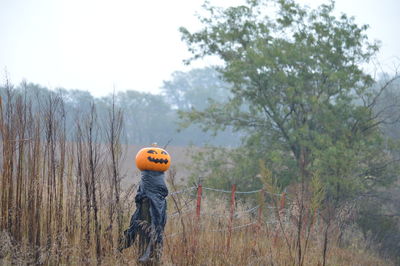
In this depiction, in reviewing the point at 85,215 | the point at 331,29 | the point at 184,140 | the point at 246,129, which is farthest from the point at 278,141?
the point at 184,140

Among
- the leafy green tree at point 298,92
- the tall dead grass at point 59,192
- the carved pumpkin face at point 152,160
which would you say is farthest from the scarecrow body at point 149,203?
the leafy green tree at point 298,92

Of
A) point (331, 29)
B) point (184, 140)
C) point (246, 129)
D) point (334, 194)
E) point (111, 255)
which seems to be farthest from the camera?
point (184, 140)

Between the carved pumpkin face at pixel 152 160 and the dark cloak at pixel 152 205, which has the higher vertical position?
the carved pumpkin face at pixel 152 160

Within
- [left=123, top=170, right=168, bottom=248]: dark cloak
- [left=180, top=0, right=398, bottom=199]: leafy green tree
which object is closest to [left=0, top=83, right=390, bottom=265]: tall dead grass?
[left=123, top=170, right=168, bottom=248]: dark cloak

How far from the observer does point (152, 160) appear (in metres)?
5.34

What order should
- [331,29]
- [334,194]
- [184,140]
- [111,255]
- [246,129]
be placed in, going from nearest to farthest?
[111,255], [334,194], [331,29], [246,129], [184,140]

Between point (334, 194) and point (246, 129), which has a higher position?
point (246, 129)

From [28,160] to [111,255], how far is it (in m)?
1.25

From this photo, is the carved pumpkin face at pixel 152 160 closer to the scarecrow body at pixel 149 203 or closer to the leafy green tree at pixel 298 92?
the scarecrow body at pixel 149 203

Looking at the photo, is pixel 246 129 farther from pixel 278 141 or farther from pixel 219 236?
pixel 219 236

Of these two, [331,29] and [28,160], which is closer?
[28,160]

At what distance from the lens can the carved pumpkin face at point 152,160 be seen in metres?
5.35

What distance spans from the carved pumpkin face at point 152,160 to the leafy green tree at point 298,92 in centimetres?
1075

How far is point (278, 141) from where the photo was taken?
17750 mm
